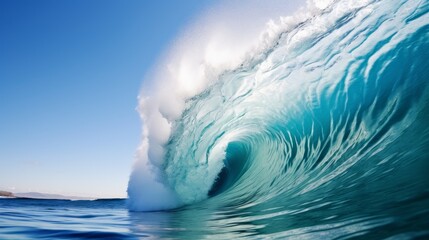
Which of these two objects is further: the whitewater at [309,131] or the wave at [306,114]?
the wave at [306,114]

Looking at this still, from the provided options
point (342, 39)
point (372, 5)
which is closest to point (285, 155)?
point (342, 39)

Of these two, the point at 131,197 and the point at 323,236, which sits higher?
the point at 131,197

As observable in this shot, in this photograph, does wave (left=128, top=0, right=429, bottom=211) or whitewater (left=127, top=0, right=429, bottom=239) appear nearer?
whitewater (left=127, top=0, right=429, bottom=239)

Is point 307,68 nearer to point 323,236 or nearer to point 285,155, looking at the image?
point 285,155
